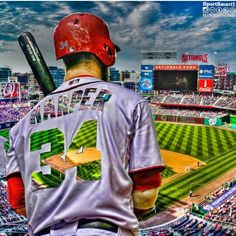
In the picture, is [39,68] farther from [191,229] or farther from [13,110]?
[191,229]

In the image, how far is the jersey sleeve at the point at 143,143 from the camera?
52.2 inches

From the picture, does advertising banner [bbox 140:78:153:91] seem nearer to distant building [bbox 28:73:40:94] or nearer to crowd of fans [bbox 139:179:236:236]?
distant building [bbox 28:73:40:94]

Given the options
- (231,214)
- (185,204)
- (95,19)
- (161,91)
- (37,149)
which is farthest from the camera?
(161,91)

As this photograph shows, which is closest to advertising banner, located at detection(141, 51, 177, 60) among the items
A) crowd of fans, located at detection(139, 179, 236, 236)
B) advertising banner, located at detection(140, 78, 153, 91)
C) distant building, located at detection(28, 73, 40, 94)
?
advertising banner, located at detection(140, 78, 153, 91)

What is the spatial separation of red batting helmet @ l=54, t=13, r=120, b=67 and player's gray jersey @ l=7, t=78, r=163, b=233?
0.19 m

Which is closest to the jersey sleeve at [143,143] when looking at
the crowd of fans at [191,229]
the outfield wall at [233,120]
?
the crowd of fans at [191,229]

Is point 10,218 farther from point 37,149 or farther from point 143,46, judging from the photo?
point 37,149

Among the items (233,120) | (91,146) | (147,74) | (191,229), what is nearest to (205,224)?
(191,229)

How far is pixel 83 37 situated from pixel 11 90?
4.62 metres

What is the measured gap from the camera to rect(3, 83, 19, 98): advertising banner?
5838 mm

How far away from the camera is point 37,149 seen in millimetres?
1448

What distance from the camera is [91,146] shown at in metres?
A: 1.42

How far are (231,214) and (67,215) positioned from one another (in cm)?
455

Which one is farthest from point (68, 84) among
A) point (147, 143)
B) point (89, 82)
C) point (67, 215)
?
point (67, 215)
